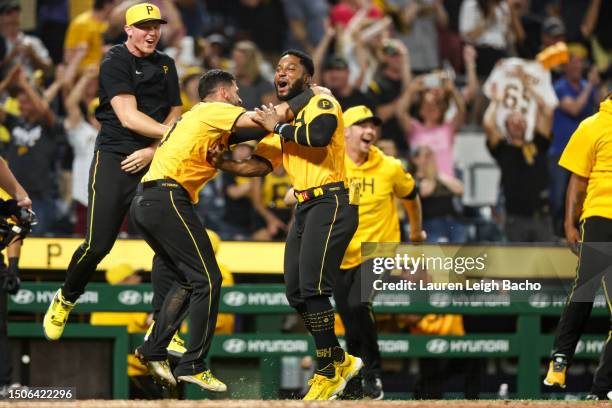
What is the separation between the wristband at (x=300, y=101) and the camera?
Answer: 22.9 feet

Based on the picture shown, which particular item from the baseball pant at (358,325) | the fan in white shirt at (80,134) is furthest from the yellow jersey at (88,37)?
the baseball pant at (358,325)

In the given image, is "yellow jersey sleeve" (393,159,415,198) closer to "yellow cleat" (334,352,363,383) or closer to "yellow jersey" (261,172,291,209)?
"yellow jersey" (261,172,291,209)

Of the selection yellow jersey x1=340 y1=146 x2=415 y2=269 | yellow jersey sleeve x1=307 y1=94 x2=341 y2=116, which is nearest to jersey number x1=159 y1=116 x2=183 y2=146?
yellow jersey sleeve x1=307 y1=94 x2=341 y2=116

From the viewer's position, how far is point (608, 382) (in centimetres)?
757

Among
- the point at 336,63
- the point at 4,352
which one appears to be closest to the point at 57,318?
the point at 4,352

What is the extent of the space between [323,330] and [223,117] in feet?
4.74

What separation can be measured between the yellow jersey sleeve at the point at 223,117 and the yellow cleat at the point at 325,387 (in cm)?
164

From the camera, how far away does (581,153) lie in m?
7.71

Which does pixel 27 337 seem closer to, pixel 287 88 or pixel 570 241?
pixel 287 88

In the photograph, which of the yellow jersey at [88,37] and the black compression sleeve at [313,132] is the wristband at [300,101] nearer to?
the black compression sleeve at [313,132]

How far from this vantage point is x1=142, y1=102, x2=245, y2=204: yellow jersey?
22.7 ft

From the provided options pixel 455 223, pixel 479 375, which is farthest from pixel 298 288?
pixel 455 223

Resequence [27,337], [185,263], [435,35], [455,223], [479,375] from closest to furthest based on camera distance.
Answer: [185,263], [27,337], [479,375], [455,223], [435,35]

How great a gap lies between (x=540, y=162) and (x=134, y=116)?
18.6 ft
